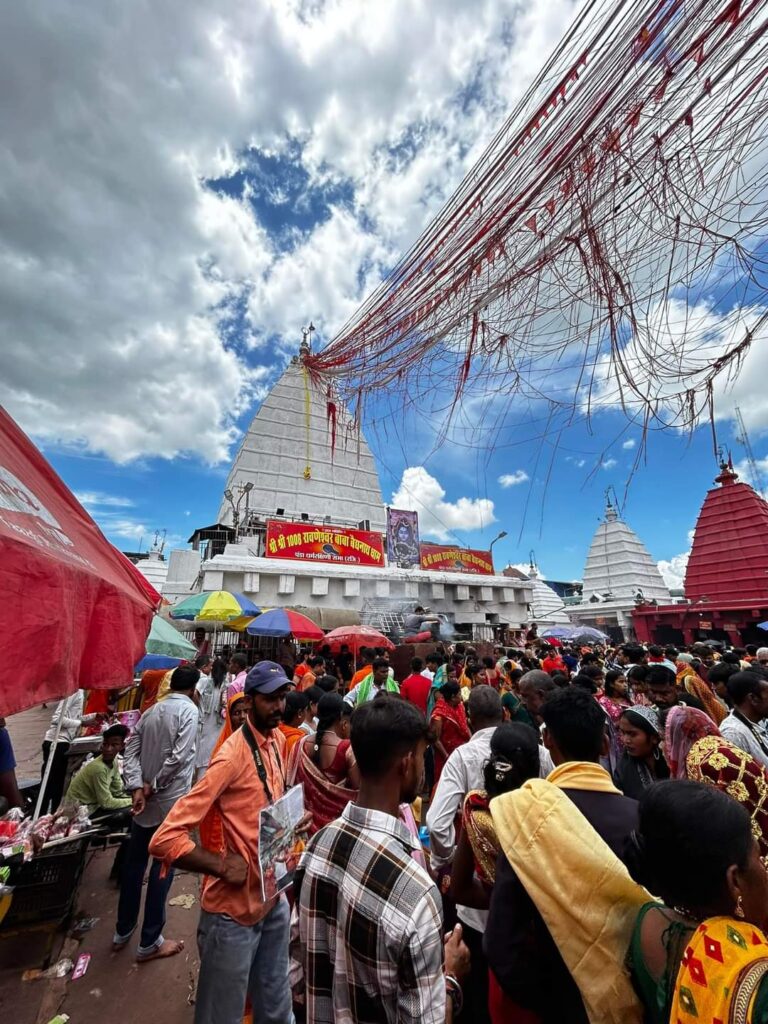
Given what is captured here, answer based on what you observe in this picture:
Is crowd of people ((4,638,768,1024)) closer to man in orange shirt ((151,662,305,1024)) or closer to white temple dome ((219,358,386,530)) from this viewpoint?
man in orange shirt ((151,662,305,1024))

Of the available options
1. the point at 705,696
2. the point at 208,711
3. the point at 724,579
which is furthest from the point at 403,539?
the point at 724,579

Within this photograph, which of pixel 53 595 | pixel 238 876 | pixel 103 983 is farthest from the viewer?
pixel 103 983

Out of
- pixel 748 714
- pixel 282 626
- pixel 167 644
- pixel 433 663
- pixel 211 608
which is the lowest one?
pixel 748 714

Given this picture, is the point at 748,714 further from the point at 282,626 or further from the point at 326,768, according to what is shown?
the point at 282,626

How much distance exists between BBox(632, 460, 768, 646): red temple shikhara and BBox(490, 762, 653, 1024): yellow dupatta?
22.0 meters

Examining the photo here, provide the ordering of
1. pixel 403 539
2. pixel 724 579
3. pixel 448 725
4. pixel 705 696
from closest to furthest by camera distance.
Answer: pixel 448 725 → pixel 705 696 → pixel 403 539 → pixel 724 579

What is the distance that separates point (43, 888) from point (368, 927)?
343 cm

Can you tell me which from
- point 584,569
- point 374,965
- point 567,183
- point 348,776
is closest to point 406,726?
point 374,965

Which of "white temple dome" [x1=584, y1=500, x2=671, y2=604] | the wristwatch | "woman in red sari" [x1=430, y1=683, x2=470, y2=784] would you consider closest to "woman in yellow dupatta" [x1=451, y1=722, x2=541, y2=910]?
the wristwatch

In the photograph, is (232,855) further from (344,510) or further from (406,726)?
(344,510)

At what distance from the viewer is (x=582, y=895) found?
111cm

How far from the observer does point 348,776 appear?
8.07 ft

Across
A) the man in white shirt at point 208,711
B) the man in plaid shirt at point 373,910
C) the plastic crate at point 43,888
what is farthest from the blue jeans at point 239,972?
the man in white shirt at point 208,711

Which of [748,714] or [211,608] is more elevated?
[211,608]
